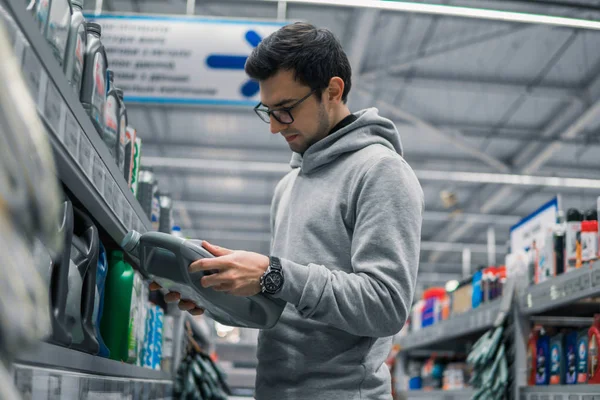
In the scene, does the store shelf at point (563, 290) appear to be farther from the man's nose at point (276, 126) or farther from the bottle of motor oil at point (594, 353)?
the man's nose at point (276, 126)

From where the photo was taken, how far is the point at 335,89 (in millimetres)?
1796

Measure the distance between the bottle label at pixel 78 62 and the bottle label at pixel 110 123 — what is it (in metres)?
0.23

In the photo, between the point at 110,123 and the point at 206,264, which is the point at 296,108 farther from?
the point at 206,264

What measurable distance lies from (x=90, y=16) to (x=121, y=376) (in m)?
3.57

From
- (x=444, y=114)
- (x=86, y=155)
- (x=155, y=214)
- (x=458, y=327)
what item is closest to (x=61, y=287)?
(x=86, y=155)

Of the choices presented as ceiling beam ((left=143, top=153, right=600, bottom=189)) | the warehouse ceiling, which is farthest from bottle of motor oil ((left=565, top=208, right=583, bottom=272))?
ceiling beam ((left=143, top=153, right=600, bottom=189))

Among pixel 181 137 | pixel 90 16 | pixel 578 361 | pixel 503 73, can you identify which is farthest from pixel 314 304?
pixel 181 137

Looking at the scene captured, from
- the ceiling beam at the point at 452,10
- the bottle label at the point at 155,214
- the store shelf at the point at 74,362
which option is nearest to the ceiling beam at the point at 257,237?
the ceiling beam at the point at 452,10

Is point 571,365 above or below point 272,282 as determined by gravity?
below

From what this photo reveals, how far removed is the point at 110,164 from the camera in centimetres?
167

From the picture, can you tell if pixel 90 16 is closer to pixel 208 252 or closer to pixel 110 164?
pixel 110 164

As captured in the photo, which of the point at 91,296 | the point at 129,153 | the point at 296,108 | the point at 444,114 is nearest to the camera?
the point at 91,296

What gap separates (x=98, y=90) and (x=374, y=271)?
78cm

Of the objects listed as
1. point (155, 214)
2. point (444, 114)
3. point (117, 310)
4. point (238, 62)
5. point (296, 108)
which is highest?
point (444, 114)
